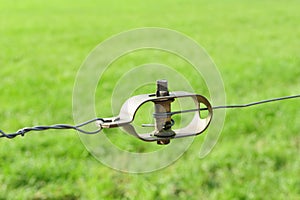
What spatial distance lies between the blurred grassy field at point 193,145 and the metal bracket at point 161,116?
1.76 metres

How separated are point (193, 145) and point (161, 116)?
2.77 metres

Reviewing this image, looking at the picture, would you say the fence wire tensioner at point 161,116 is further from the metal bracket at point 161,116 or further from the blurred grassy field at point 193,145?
the blurred grassy field at point 193,145

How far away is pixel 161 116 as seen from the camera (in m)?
1.59

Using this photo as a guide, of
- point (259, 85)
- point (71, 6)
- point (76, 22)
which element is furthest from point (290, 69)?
point (71, 6)

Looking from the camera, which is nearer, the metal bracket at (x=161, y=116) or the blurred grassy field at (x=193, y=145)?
the metal bracket at (x=161, y=116)

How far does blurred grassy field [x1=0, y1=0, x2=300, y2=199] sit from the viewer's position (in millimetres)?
3449

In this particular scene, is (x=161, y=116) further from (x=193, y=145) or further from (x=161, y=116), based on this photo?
(x=193, y=145)

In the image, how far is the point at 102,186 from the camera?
347 centimetres

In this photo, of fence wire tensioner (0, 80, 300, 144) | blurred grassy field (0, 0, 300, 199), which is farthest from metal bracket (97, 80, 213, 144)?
blurred grassy field (0, 0, 300, 199)

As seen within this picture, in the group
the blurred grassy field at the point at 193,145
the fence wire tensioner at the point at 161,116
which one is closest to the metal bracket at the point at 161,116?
the fence wire tensioner at the point at 161,116

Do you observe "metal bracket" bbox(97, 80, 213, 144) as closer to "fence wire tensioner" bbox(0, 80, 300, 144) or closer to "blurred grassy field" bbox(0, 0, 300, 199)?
"fence wire tensioner" bbox(0, 80, 300, 144)

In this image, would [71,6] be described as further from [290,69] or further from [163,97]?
[163,97]

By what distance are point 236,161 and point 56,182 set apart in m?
1.34

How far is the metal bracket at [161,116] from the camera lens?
1490mm
